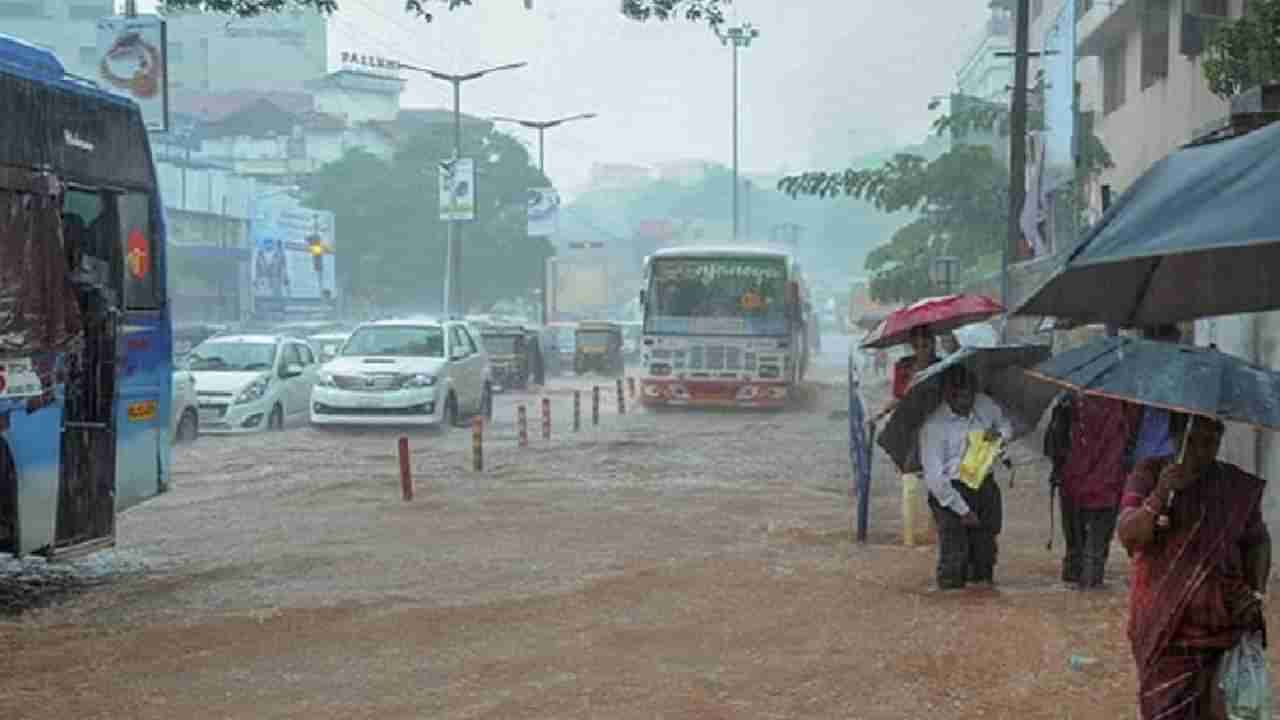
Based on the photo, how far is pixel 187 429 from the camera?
20094 millimetres

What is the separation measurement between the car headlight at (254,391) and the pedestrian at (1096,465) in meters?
14.8

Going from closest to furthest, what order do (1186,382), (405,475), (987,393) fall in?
(1186,382)
(987,393)
(405,475)

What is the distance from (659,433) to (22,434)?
14879 millimetres

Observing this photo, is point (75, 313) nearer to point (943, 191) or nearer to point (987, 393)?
point (987, 393)

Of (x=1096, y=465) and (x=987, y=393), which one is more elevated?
(x=987, y=393)

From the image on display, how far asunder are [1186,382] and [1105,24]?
2437 centimetres

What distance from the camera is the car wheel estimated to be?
781 inches

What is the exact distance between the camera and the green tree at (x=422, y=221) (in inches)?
2452

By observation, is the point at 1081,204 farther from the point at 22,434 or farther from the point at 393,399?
the point at 22,434

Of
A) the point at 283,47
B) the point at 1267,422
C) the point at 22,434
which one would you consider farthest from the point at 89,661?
the point at 283,47

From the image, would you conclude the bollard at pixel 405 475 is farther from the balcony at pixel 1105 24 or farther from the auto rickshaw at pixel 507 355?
the auto rickshaw at pixel 507 355

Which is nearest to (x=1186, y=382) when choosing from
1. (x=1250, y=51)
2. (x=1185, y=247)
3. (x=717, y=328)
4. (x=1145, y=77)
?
(x=1185, y=247)

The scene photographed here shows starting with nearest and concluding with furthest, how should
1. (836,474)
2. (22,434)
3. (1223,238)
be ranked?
1. (1223,238)
2. (22,434)
3. (836,474)

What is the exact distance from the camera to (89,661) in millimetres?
7555
